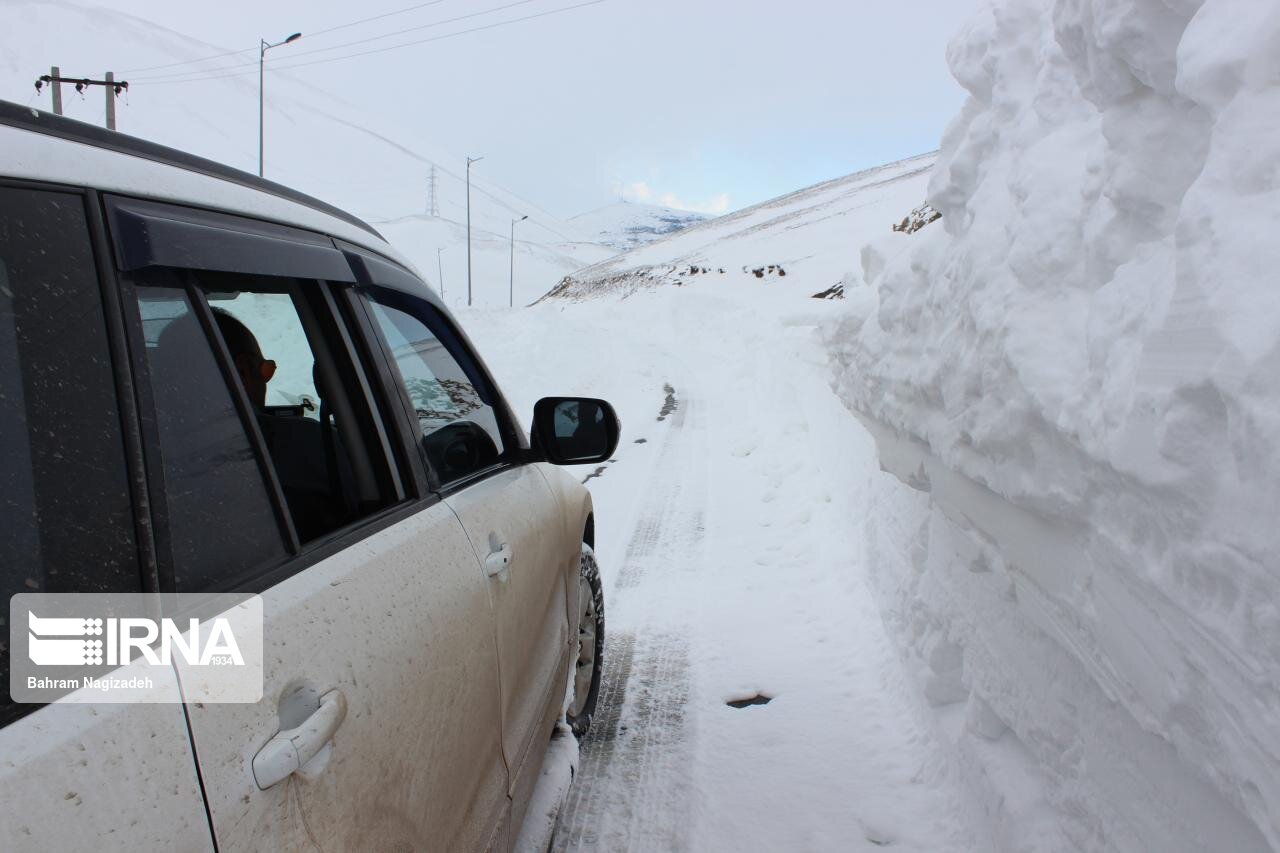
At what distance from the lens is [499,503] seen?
234 centimetres

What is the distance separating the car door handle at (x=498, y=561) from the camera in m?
2.04

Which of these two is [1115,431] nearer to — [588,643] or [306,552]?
[306,552]

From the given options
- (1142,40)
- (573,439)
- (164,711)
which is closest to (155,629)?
(164,711)

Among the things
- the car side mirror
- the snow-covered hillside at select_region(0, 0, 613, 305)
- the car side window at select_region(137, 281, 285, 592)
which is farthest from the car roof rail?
the snow-covered hillside at select_region(0, 0, 613, 305)

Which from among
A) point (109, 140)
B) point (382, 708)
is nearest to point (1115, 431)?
point (382, 708)

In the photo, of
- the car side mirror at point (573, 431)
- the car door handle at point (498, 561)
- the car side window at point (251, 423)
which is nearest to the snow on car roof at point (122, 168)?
the car side window at point (251, 423)

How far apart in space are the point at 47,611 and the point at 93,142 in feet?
2.22

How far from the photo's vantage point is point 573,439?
2.79m

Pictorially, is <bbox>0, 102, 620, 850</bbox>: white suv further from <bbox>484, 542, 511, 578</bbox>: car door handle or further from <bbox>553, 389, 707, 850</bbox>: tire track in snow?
<bbox>553, 389, 707, 850</bbox>: tire track in snow

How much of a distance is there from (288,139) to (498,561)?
185 meters

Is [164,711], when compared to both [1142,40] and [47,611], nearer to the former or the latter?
[47,611]

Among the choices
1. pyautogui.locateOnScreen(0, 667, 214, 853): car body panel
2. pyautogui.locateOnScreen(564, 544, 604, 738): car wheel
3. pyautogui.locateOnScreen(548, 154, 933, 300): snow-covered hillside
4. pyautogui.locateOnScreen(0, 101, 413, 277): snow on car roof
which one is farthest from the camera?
pyautogui.locateOnScreen(548, 154, 933, 300): snow-covered hillside

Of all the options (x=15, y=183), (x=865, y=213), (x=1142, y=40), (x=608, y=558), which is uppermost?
(x=865, y=213)

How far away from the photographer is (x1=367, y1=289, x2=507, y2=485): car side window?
2064 mm
